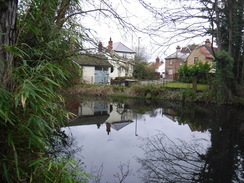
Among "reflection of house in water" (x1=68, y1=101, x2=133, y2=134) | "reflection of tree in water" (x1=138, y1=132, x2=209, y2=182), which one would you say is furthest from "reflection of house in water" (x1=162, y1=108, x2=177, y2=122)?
"reflection of tree in water" (x1=138, y1=132, x2=209, y2=182)

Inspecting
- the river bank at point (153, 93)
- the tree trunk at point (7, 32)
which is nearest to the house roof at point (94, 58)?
the tree trunk at point (7, 32)

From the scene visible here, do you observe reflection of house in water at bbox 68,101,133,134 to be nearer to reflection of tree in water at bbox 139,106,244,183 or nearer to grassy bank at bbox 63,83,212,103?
reflection of tree in water at bbox 139,106,244,183

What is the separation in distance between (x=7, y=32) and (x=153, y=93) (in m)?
15.0

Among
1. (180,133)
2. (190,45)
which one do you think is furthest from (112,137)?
(190,45)

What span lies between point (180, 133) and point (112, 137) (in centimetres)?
223

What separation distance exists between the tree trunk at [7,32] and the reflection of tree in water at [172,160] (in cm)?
270

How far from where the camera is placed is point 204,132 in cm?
616

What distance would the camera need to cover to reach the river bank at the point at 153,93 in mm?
13620

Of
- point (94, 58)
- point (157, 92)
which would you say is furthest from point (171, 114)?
point (157, 92)

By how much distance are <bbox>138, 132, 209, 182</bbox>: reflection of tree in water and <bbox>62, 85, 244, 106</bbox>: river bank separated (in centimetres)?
780

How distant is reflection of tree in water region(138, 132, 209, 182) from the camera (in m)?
3.39

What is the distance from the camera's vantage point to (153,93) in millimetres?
16406

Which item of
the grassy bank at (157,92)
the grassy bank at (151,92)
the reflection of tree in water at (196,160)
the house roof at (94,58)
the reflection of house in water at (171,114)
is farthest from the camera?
the grassy bank at (151,92)

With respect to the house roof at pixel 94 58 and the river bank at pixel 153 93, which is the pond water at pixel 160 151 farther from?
the river bank at pixel 153 93
